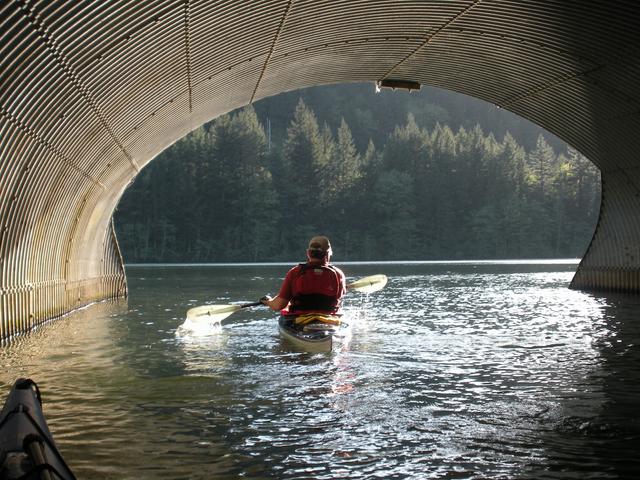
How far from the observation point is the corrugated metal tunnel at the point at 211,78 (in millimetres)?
11727

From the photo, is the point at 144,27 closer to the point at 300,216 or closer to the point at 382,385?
the point at 382,385

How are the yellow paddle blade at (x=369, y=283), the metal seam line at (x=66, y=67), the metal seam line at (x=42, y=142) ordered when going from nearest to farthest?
1. the metal seam line at (x=66, y=67)
2. the metal seam line at (x=42, y=142)
3. the yellow paddle blade at (x=369, y=283)

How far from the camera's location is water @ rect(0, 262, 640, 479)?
6.82 meters

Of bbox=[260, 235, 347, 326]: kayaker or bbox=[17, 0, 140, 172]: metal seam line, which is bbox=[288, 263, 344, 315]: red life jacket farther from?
Answer: bbox=[17, 0, 140, 172]: metal seam line

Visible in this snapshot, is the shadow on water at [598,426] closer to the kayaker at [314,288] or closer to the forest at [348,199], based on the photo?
the kayaker at [314,288]

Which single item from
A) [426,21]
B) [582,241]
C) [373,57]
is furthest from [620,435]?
[582,241]

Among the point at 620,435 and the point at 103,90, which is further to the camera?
the point at 103,90

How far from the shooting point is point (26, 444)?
5074 mm

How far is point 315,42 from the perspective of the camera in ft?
57.2

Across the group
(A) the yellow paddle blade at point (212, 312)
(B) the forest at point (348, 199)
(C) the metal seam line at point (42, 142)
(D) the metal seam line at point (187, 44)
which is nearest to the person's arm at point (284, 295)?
(A) the yellow paddle blade at point (212, 312)

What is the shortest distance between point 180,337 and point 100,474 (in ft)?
31.1

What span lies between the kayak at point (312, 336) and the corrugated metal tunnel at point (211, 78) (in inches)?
199

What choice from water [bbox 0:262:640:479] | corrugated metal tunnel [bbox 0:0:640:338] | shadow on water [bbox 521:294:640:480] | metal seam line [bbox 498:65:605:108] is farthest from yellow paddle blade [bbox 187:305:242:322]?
metal seam line [bbox 498:65:605:108]

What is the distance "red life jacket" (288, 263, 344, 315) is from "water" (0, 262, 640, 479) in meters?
0.78
